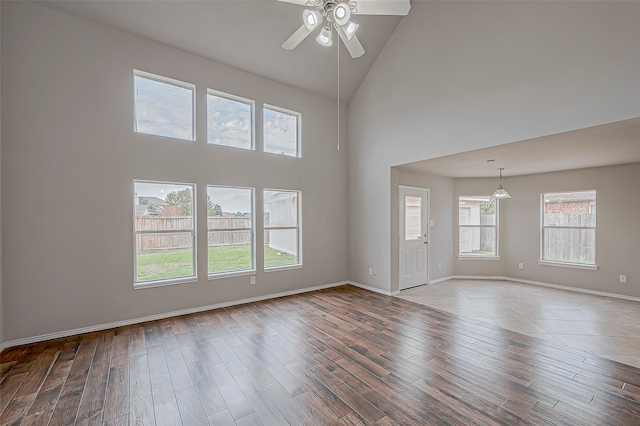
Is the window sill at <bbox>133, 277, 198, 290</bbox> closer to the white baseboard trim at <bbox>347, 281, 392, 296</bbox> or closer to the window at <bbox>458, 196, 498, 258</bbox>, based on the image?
the white baseboard trim at <bbox>347, 281, 392, 296</bbox>

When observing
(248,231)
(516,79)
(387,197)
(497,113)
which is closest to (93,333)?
(248,231)

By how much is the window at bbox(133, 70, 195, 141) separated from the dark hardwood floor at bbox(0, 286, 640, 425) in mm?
2860

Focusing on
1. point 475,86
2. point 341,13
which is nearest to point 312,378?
point 341,13

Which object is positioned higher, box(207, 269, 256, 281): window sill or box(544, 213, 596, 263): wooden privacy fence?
box(544, 213, 596, 263): wooden privacy fence

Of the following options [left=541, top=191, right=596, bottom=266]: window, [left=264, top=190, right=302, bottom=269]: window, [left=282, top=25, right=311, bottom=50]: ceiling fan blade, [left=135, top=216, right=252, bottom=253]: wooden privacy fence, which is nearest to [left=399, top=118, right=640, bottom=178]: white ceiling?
[left=541, top=191, right=596, bottom=266]: window

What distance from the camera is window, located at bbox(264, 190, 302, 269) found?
5.16 m

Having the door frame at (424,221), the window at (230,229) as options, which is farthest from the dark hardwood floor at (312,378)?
the door frame at (424,221)

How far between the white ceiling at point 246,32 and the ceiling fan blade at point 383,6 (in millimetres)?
2131

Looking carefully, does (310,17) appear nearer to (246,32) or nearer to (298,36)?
(298,36)

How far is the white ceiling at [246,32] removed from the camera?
12.0ft

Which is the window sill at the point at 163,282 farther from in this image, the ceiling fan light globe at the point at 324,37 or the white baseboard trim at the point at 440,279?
the white baseboard trim at the point at 440,279

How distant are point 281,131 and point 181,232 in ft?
8.57

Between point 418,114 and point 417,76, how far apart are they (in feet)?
2.17

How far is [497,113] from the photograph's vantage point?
3641mm
